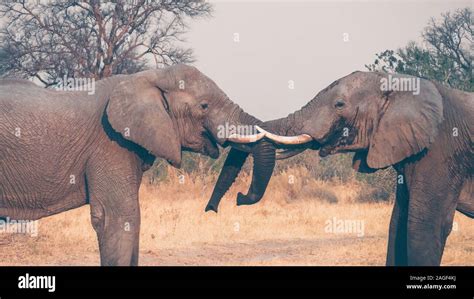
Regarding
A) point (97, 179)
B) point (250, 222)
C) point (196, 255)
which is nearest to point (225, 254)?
point (196, 255)

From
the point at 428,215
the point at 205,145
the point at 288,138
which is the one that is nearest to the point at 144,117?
the point at 205,145

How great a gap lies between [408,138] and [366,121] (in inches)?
21.8

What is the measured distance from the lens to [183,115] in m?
12.2

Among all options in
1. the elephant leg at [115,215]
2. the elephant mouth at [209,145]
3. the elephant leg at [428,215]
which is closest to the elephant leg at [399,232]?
the elephant leg at [428,215]

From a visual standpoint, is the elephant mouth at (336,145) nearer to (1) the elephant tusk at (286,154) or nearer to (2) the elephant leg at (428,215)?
(1) the elephant tusk at (286,154)

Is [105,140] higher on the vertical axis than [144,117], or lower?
lower

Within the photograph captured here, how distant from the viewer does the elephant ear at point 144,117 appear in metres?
11.8

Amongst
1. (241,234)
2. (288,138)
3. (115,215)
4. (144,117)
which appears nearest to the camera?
(115,215)

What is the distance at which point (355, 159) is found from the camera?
12.9 meters

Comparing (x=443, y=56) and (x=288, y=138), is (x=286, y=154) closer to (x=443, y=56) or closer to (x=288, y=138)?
(x=288, y=138)

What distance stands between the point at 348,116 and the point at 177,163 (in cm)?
206

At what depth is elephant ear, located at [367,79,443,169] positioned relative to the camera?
1213cm
